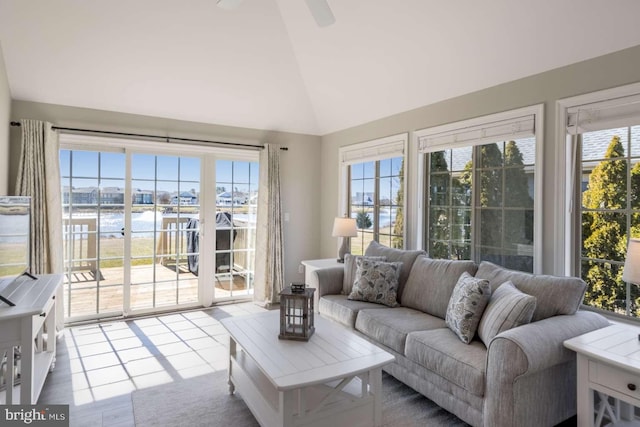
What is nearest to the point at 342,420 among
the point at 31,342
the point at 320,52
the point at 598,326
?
the point at 598,326

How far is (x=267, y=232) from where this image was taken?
497 cm

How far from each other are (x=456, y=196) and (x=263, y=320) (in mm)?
2206

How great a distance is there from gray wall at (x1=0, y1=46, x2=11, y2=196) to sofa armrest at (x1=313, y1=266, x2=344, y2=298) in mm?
3087

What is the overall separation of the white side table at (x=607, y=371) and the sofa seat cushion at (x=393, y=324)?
96 cm

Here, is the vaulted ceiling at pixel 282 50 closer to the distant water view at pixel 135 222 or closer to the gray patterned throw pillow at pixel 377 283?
the distant water view at pixel 135 222

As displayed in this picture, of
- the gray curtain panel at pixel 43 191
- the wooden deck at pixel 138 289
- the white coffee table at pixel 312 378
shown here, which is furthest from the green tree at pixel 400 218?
the gray curtain panel at pixel 43 191

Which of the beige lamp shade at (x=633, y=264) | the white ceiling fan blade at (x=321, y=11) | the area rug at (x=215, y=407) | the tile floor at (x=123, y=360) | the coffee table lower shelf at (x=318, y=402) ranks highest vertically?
the white ceiling fan blade at (x=321, y=11)

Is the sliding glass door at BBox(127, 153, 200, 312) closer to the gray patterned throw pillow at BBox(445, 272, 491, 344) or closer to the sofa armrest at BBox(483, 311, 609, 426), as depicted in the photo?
the gray patterned throw pillow at BBox(445, 272, 491, 344)

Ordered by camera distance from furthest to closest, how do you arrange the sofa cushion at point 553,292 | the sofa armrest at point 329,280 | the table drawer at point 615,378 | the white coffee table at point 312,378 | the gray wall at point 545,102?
1. the sofa armrest at point 329,280
2. the gray wall at point 545,102
3. the sofa cushion at point 553,292
4. the white coffee table at point 312,378
5. the table drawer at point 615,378

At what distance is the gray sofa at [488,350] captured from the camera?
195cm

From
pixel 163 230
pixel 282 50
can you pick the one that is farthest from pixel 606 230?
pixel 163 230

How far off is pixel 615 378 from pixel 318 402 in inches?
59.1

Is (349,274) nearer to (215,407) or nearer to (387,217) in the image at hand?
(387,217)

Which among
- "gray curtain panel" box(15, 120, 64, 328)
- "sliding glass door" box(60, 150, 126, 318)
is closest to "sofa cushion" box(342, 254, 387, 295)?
"sliding glass door" box(60, 150, 126, 318)
